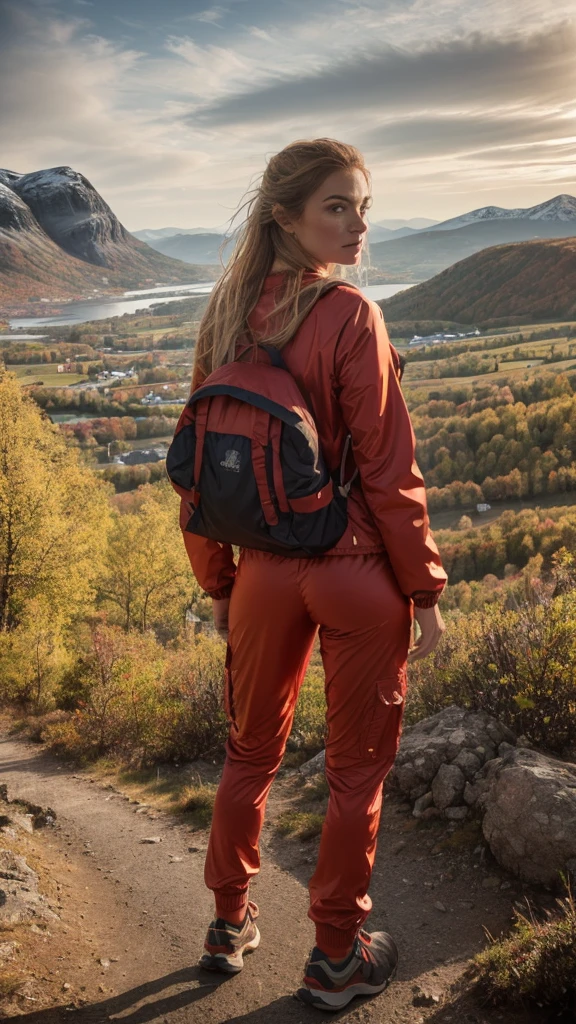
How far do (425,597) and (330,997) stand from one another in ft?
4.21

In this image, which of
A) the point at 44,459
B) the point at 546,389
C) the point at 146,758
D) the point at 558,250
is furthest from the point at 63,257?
the point at 146,758

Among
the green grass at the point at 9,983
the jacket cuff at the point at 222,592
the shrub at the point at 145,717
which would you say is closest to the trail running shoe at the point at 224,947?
the green grass at the point at 9,983

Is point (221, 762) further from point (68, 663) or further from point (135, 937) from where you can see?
point (68, 663)

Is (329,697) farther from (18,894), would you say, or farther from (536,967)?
(18,894)

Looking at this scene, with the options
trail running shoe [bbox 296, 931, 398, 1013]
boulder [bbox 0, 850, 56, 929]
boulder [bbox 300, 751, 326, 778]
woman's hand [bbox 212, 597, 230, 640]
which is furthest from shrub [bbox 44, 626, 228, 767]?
trail running shoe [bbox 296, 931, 398, 1013]

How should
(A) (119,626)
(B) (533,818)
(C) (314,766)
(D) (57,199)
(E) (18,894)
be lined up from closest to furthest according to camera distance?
(B) (533,818) → (E) (18,894) → (C) (314,766) → (A) (119,626) → (D) (57,199)

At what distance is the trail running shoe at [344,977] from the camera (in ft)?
7.78

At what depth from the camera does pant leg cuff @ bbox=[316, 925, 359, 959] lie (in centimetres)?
234

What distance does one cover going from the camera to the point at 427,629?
2240mm

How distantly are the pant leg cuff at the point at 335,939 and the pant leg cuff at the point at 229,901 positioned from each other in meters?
0.31

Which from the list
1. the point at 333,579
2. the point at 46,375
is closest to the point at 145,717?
the point at 333,579

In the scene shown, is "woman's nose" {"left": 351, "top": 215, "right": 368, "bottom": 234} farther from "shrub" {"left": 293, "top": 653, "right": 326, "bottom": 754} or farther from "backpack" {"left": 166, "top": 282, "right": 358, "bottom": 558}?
"shrub" {"left": 293, "top": 653, "right": 326, "bottom": 754}

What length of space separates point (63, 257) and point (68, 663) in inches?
Answer: 7811

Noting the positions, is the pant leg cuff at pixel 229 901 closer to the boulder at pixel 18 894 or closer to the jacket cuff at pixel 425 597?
the boulder at pixel 18 894
